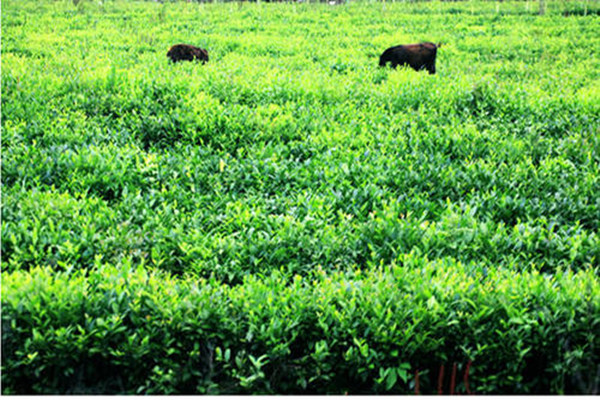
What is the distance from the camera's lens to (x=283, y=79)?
29.8ft

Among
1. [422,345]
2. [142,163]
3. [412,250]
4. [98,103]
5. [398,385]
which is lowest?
[398,385]

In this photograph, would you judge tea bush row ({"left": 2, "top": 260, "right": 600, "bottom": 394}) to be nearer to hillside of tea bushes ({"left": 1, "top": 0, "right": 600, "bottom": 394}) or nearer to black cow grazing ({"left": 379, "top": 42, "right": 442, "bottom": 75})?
hillside of tea bushes ({"left": 1, "top": 0, "right": 600, "bottom": 394})

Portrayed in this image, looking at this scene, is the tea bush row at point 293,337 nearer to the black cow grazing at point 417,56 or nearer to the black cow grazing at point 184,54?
the black cow grazing at point 417,56

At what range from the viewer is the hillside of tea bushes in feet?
11.4

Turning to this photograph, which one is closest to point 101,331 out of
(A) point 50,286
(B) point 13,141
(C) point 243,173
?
(A) point 50,286

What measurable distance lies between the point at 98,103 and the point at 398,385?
6001mm

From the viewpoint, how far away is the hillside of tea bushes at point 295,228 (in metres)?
3.49

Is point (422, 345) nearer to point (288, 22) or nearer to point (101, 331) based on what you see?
point (101, 331)

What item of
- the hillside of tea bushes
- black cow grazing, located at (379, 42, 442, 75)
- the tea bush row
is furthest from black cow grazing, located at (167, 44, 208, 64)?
the tea bush row

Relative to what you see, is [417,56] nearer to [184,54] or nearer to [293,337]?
[184,54]

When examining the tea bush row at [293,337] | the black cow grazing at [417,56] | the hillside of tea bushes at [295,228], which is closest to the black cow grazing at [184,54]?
the hillside of tea bushes at [295,228]

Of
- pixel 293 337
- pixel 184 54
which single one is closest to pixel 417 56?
pixel 184 54

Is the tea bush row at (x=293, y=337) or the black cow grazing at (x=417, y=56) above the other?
the black cow grazing at (x=417, y=56)

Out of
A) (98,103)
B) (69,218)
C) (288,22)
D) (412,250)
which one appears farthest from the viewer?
(288,22)
